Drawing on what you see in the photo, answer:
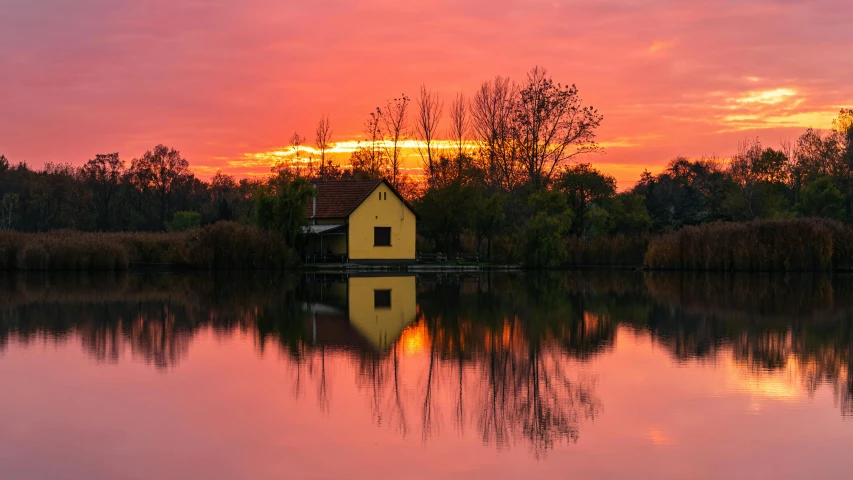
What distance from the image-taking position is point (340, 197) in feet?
175

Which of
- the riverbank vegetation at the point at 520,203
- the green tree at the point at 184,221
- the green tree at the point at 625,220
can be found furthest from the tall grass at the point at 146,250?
the green tree at the point at 184,221

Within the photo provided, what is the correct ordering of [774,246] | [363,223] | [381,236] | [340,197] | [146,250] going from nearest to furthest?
1. [774,246]
2. [146,250]
3. [363,223]
4. [381,236]
5. [340,197]

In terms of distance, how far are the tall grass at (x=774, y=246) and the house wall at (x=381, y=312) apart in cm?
1736

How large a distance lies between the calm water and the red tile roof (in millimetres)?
26971

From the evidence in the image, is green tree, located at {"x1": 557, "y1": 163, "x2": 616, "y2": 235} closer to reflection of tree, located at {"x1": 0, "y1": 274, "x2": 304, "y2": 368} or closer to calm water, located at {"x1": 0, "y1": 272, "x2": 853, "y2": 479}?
reflection of tree, located at {"x1": 0, "y1": 274, "x2": 304, "y2": 368}

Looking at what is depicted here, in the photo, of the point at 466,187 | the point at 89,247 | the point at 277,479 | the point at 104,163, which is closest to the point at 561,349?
Answer: the point at 277,479

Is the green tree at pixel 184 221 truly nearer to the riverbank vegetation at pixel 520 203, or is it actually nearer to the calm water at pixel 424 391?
the riverbank vegetation at pixel 520 203

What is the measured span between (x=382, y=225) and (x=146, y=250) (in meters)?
12.9

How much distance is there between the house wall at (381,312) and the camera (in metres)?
18.7

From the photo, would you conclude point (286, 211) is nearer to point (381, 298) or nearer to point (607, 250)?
point (607, 250)

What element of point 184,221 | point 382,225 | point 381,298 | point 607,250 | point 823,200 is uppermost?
point 823,200

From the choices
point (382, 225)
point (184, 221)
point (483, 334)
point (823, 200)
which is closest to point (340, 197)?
point (382, 225)

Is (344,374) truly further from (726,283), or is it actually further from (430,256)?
(430,256)

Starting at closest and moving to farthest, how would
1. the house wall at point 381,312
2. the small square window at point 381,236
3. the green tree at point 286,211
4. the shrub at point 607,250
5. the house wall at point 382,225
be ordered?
the house wall at point 381,312 < the green tree at point 286,211 < the house wall at point 382,225 < the small square window at point 381,236 < the shrub at point 607,250
